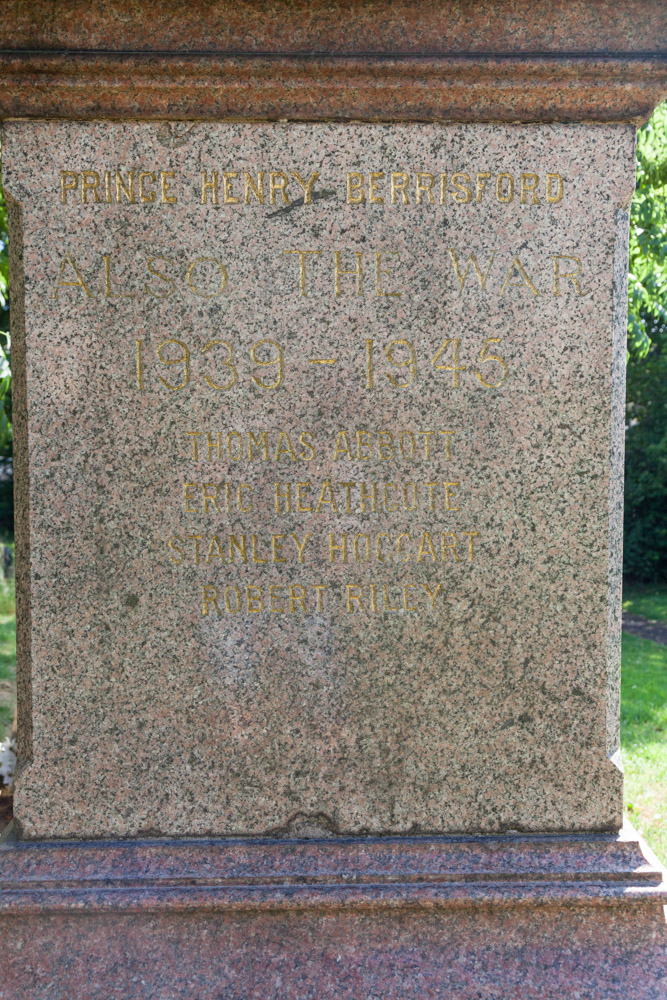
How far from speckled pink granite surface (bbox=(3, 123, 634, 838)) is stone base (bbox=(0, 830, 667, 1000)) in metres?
0.16

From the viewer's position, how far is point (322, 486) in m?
2.65

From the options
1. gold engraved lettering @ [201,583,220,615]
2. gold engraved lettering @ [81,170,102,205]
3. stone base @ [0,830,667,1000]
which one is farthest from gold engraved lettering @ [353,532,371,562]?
gold engraved lettering @ [81,170,102,205]

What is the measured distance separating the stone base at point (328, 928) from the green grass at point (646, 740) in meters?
1.22

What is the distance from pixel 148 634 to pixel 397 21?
6.43ft

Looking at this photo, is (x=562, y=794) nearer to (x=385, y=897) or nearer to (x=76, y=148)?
(x=385, y=897)

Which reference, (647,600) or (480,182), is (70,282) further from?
(647,600)

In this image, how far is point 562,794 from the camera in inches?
105

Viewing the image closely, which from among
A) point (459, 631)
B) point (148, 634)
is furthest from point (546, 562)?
point (148, 634)

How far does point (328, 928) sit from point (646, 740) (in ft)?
10.6

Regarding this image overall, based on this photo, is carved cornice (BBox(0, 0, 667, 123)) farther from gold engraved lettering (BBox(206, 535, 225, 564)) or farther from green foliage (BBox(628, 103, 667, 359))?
green foliage (BBox(628, 103, 667, 359))

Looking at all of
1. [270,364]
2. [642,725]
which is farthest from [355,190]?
[642,725]

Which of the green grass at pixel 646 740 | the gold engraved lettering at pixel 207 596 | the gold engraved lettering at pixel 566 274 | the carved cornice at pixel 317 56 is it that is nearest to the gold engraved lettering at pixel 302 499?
the gold engraved lettering at pixel 207 596

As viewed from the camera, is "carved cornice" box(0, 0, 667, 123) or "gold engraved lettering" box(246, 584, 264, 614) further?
"gold engraved lettering" box(246, 584, 264, 614)

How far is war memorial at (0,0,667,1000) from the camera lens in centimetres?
254
